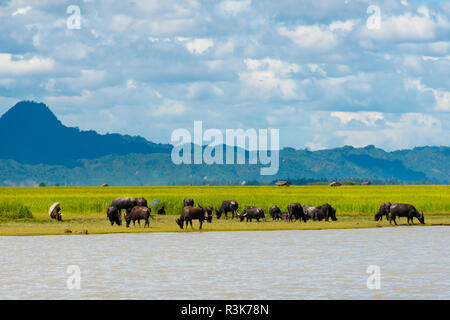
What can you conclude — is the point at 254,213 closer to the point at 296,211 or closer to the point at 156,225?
the point at 296,211

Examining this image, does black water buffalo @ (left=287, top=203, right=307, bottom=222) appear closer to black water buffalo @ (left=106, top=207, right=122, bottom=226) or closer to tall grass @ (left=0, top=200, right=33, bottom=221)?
black water buffalo @ (left=106, top=207, right=122, bottom=226)

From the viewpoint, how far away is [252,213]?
52.9 meters

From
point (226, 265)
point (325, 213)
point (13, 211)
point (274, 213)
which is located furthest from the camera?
point (274, 213)

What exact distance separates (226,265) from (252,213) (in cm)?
2524

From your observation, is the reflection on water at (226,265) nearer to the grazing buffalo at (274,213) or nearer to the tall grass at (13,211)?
the grazing buffalo at (274,213)

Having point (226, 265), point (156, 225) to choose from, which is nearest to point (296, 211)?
point (156, 225)

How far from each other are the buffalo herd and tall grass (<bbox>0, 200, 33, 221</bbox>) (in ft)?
21.9

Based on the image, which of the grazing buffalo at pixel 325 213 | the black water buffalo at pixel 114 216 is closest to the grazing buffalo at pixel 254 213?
the grazing buffalo at pixel 325 213

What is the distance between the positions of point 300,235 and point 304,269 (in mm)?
15679

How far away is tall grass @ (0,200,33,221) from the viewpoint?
54812 mm

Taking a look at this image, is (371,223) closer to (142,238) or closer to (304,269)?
(142,238)

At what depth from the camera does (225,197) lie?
72625 mm

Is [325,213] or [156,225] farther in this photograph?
[325,213]

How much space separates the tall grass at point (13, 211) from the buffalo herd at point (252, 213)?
669cm
